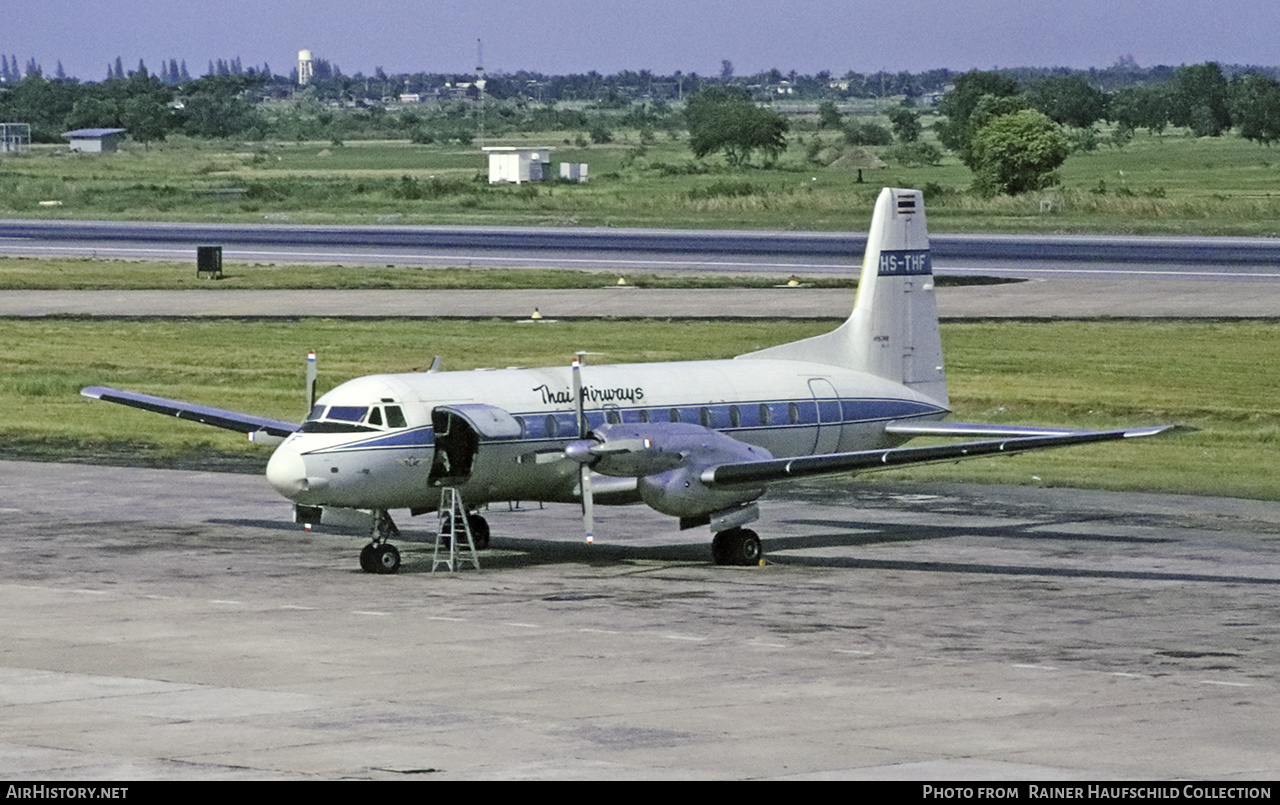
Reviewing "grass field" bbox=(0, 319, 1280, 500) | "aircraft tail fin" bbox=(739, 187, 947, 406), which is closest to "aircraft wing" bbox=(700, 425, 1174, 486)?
"aircraft tail fin" bbox=(739, 187, 947, 406)

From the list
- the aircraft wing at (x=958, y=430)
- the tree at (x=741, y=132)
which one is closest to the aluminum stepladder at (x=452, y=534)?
the aircraft wing at (x=958, y=430)

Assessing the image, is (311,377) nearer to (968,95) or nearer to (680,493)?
(680,493)

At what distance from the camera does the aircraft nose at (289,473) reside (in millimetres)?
30547

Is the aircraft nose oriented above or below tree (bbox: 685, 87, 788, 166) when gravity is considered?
below

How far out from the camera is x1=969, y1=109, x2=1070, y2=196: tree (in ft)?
399

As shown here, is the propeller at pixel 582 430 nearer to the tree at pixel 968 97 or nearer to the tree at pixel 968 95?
the tree at pixel 968 97

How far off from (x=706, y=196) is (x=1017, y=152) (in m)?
21.7

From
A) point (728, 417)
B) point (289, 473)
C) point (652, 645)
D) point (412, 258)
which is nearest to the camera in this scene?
point (652, 645)

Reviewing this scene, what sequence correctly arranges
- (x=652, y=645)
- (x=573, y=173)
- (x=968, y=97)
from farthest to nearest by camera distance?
1. (x=968, y=97)
2. (x=573, y=173)
3. (x=652, y=645)

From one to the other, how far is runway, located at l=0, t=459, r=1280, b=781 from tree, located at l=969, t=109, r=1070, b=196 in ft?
277

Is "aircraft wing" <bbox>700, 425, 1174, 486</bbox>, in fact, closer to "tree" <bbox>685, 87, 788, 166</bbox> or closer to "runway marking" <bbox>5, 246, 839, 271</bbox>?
"runway marking" <bbox>5, 246, 839, 271</bbox>

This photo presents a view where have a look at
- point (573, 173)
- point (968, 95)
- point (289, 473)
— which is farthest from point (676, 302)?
point (968, 95)

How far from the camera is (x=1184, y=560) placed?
33219 mm

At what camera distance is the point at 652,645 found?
25.7 meters
